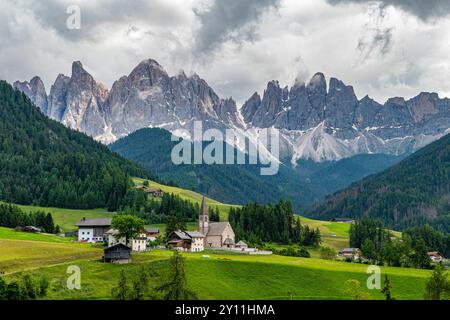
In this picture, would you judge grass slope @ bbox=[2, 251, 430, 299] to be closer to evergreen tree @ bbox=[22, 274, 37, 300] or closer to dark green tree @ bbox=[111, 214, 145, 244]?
evergreen tree @ bbox=[22, 274, 37, 300]

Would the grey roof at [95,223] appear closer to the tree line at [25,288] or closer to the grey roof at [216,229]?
the grey roof at [216,229]

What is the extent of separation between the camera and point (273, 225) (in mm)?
187625

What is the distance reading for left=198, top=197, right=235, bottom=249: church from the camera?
15612 centimetres

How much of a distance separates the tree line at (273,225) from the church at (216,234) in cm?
1948

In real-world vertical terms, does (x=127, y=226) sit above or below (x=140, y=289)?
above

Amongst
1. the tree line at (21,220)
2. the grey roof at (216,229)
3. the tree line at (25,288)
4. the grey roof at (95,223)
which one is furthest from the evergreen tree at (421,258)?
the tree line at (21,220)

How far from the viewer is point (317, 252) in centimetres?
17538

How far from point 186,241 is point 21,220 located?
59254mm

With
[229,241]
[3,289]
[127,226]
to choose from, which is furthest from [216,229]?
[3,289]

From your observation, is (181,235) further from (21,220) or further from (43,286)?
(43,286)

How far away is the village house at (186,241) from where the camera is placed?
140750 mm

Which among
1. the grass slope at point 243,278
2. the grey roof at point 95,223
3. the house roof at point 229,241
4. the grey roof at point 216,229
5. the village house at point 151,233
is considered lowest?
the grass slope at point 243,278

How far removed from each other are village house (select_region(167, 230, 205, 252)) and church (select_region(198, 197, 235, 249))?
8218 mm
